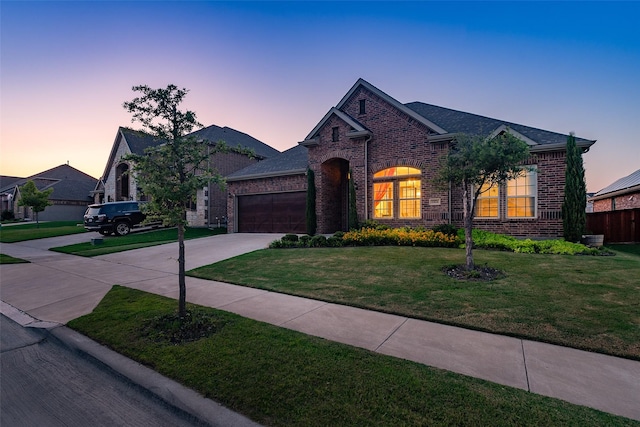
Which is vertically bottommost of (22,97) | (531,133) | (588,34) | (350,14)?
(531,133)

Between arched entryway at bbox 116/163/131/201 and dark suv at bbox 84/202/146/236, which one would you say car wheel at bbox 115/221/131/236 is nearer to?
dark suv at bbox 84/202/146/236

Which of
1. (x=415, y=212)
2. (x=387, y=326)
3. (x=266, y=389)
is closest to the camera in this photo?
(x=266, y=389)

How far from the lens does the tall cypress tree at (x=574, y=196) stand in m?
10.7

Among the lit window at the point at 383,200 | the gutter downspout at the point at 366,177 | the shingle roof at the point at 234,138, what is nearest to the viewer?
the lit window at the point at 383,200

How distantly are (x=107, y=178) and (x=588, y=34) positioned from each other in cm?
4096

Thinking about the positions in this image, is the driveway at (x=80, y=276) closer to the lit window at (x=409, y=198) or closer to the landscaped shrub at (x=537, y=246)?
the lit window at (x=409, y=198)

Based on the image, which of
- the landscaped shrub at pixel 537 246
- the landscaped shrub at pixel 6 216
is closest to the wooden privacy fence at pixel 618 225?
the landscaped shrub at pixel 537 246

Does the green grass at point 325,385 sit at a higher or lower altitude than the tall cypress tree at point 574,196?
lower

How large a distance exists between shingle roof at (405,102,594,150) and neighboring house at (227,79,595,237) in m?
0.04

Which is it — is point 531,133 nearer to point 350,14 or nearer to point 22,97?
point 350,14

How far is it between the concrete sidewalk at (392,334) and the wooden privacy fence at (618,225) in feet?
48.0

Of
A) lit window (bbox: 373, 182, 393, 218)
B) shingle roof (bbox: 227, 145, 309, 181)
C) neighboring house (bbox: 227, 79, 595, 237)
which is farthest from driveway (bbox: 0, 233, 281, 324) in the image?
lit window (bbox: 373, 182, 393, 218)

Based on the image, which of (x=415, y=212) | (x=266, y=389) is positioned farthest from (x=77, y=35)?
(x=415, y=212)

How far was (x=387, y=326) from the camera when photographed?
4277mm
